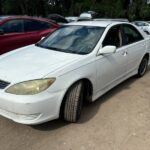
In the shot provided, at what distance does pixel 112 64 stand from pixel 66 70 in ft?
3.95

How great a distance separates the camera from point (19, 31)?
6840 mm

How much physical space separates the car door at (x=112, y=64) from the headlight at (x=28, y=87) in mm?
1127

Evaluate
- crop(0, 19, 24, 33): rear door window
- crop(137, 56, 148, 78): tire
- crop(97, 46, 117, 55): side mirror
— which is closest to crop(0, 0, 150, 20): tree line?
crop(0, 19, 24, 33): rear door window

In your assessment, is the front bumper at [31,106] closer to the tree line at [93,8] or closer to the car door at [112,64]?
the car door at [112,64]

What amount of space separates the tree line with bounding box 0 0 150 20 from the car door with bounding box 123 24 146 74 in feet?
Result: 83.7

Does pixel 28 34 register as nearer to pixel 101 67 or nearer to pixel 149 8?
pixel 101 67

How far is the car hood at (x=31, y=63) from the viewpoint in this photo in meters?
3.36

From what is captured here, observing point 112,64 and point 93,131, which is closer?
point 93,131

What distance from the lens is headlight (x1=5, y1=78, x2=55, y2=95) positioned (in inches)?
127

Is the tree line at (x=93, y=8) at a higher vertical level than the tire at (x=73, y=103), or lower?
lower

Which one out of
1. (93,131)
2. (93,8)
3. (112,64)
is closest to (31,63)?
(93,131)

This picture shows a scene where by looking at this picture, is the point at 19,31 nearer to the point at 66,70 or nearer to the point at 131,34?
the point at 131,34

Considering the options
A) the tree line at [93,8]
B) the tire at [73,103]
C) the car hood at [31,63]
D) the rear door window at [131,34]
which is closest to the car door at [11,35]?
the car hood at [31,63]

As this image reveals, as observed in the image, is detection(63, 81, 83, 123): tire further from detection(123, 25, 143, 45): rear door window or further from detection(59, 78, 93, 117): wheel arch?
detection(123, 25, 143, 45): rear door window
